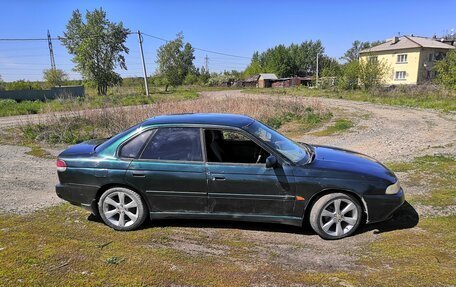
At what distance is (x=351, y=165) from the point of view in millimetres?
4512

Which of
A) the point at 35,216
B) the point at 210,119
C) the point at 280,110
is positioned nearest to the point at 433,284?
the point at 210,119

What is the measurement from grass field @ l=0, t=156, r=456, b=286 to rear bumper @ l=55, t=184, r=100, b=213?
35cm

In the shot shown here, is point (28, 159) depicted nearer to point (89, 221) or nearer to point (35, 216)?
point (35, 216)

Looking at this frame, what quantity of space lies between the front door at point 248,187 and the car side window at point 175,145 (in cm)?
17

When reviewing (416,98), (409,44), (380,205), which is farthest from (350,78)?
(380,205)

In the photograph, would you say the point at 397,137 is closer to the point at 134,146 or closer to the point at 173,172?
the point at 173,172

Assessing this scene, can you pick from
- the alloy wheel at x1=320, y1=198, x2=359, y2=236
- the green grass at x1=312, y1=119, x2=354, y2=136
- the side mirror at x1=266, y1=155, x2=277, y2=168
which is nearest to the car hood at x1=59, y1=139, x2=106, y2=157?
the side mirror at x1=266, y1=155, x2=277, y2=168

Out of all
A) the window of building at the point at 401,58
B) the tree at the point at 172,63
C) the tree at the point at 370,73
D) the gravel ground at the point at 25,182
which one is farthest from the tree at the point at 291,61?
the gravel ground at the point at 25,182

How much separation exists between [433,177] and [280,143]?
13.3ft

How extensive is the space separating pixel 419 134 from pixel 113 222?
11937mm

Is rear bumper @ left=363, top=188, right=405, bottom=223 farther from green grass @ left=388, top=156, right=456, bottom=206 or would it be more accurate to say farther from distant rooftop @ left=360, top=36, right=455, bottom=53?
distant rooftop @ left=360, top=36, right=455, bottom=53

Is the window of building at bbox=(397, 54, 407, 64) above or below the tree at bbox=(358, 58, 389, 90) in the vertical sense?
above

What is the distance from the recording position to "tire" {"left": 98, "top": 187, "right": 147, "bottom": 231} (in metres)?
4.66

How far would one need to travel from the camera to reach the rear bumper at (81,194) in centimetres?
470
